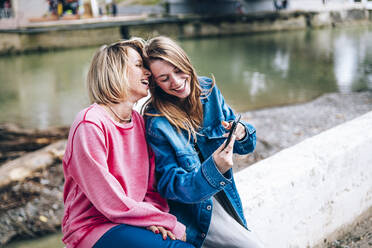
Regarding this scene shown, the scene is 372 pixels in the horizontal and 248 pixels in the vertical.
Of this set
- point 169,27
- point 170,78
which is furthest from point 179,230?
point 169,27

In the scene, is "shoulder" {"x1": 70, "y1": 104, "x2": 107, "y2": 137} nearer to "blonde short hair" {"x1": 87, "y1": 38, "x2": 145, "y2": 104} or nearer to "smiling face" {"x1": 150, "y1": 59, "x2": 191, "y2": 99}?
"blonde short hair" {"x1": 87, "y1": 38, "x2": 145, "y2": 104}

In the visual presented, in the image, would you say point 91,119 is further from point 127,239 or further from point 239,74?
point 239,74

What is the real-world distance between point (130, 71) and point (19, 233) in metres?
2.54

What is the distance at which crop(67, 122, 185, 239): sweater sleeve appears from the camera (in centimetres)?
126

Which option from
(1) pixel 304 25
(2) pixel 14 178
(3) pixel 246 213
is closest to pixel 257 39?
(1) pixel 304 25

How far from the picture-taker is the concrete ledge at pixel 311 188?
1.96 m

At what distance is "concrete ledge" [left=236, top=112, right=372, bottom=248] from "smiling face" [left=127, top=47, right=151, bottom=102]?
780mm

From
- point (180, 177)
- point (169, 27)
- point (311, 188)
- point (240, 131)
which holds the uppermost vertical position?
point (169, 27)

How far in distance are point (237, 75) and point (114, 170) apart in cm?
959

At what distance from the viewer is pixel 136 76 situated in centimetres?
151

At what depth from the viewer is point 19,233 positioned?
335 cm

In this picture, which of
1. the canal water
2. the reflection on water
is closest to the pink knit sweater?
the canal water

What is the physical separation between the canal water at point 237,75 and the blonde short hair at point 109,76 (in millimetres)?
2312

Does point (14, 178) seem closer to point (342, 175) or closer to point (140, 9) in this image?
point (342, 175)
